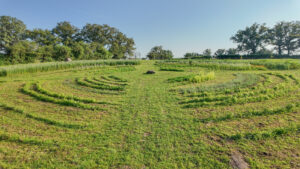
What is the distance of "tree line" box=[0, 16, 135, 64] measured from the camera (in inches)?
1174

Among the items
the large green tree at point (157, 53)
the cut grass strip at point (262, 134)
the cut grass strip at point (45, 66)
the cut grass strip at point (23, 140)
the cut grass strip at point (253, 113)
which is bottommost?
the cut grass strip at point (23, 140)

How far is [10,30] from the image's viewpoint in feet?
135

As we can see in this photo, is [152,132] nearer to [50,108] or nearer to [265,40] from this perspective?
[50,108]

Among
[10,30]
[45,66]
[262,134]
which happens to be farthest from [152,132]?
[10,30]

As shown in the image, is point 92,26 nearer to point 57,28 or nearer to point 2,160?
point 57,28

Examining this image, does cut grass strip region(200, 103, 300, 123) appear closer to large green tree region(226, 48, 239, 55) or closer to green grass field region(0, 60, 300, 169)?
green grass field region(0, 60, 300, 169)

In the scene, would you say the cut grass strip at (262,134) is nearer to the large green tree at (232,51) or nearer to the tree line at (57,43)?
the tree line at (57,43)

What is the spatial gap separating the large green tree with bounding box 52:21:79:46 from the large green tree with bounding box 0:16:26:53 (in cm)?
926

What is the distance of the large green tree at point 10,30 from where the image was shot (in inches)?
1511

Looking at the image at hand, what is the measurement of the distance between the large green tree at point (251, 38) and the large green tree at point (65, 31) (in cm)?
7561

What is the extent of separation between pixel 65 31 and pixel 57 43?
879cm

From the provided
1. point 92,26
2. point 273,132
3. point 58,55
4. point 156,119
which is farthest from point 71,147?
point 92,26

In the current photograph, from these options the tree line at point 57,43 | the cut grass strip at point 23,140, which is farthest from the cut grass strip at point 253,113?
the tree line at point 57,43

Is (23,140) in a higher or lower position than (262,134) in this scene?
lower
